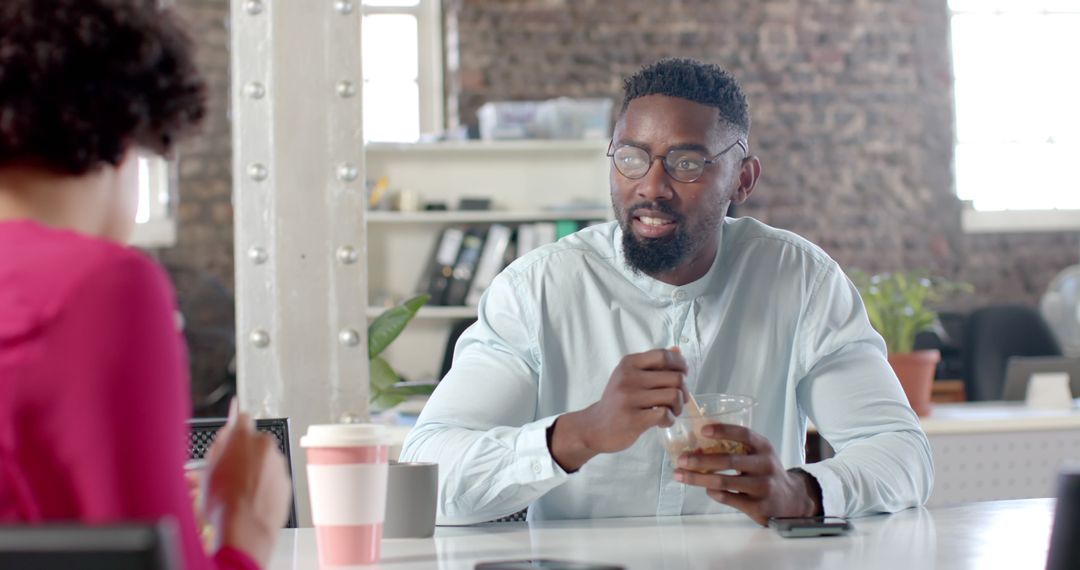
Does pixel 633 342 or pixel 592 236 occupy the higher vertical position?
pixel 592 236

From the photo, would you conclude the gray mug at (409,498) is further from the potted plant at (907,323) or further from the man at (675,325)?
the potted plant at (907,323)

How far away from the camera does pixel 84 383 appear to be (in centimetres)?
61

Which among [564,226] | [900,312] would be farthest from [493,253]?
[900,312]

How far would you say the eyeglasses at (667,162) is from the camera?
1.82 meters

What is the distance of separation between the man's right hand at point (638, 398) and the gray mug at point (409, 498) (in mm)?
226

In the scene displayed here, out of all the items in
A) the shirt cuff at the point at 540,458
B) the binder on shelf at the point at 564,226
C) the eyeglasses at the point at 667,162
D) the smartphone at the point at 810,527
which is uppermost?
the eyeglasses at the point at 667,162

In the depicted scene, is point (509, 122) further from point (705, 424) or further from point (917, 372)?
point (705, 424)

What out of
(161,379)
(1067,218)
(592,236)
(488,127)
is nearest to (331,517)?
(161,379)

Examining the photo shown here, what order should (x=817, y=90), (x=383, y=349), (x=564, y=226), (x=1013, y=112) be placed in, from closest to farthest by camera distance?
(x=383, y=349) → (x=564, y=226) → (x=817, y=90) → (x=1013, y=112)

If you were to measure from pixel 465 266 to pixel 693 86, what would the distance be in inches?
142

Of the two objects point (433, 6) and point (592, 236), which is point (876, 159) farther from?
point (592, 236)

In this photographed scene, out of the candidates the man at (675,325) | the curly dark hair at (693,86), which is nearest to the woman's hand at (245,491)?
the man at (675,325)

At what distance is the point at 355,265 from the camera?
1.83m

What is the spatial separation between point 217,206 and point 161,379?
600 centimetres
